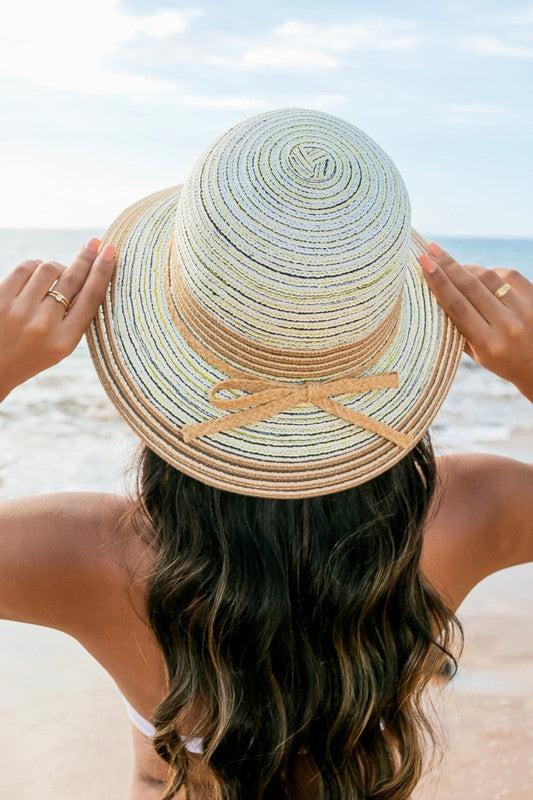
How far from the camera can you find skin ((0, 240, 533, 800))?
1.11 m

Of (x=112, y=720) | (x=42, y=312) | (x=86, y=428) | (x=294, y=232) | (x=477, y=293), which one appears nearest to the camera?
(x=294, y=232)

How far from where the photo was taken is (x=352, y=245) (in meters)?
0.97

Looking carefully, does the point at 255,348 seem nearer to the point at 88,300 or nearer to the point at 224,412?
the point at 224,412

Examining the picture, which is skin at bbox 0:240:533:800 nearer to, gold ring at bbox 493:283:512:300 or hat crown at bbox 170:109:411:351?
Result: gold ring at bbox 493:283:512:300

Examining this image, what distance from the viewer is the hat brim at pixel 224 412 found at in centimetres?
105

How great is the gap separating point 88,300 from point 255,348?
11.5 inches

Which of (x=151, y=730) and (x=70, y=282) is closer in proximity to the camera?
(x=70, y=282)

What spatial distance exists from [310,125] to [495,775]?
2.15m

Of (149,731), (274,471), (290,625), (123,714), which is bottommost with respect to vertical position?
(123,714)

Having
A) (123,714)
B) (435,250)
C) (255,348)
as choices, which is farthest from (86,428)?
(255,348)

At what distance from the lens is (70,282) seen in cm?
113

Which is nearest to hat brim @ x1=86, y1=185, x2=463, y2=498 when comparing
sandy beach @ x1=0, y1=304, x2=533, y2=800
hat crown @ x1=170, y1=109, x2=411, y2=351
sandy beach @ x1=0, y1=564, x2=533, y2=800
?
hat crown @ x1=170, y1=109, x2=411, y2=351

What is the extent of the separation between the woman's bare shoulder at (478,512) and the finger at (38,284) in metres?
0.73

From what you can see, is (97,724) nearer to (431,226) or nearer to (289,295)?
(289,295)
